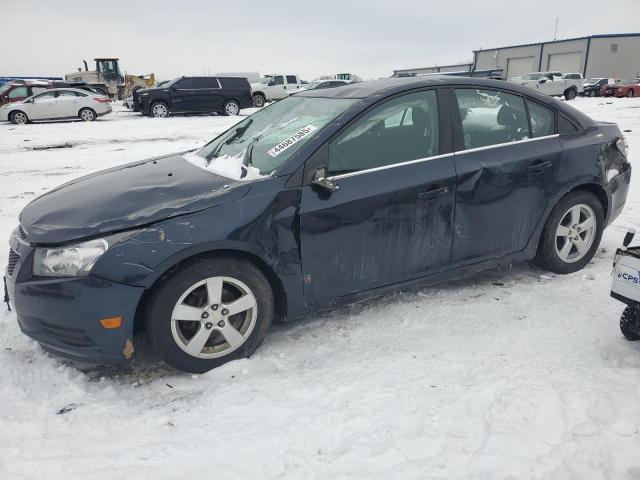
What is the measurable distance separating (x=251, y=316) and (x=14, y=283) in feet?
4.31

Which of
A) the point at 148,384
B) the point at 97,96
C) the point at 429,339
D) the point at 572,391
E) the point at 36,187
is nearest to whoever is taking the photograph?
the point at 572,391

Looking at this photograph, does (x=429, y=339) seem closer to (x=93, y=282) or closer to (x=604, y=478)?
(x=604, y=478)

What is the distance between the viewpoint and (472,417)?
233cm

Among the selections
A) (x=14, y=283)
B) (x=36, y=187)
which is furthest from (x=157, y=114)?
(x=14, y=283)

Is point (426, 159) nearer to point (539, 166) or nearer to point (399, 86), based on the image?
point (399, 86)

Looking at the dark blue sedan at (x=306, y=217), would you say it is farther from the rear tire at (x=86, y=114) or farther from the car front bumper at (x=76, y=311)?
the rear tire at (x=86, y=114)

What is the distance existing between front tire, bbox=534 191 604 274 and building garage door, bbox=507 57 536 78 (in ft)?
166

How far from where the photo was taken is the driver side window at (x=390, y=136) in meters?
2.99

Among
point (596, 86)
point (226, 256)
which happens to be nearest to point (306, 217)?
point (226, 256)

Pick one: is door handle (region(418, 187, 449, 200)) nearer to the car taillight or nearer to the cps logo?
the cps logo

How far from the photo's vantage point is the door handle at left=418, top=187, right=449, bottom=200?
3131 millimetres

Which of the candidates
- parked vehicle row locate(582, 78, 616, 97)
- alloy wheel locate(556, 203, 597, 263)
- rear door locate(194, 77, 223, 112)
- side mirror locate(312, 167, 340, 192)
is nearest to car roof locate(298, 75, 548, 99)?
side mirror locate(312, 167, 340, 192)

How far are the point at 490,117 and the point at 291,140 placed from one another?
157 cm

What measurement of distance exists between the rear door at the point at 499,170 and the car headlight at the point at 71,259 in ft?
7.49
